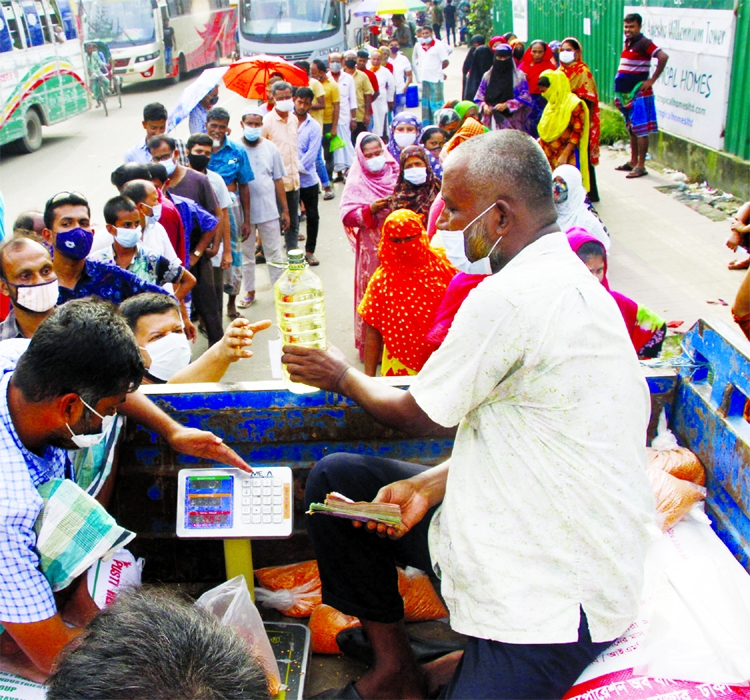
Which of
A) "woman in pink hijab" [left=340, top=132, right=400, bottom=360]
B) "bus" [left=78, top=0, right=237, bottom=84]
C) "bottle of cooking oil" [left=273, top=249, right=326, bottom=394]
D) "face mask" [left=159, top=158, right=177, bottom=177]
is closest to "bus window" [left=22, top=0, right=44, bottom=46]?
"bus" [left=78, top=0, right=237, bottom=84]

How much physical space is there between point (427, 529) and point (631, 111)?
8.91 metres

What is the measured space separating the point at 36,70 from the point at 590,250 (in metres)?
13.4

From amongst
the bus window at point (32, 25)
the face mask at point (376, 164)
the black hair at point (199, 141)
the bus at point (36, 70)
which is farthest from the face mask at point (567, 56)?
the bus window at point (32, 25)

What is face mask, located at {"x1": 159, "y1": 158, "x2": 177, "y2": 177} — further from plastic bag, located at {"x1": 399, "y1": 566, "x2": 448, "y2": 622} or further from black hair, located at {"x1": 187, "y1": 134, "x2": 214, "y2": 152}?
plastic bag, located at {"x1": 399, "y1": 566, "x2": 448, "y2": 622}

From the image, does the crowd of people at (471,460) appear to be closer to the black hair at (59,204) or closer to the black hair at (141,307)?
the black hair at (141,307)

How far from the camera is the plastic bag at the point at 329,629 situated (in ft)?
8.84

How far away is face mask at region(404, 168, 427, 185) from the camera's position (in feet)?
17.0

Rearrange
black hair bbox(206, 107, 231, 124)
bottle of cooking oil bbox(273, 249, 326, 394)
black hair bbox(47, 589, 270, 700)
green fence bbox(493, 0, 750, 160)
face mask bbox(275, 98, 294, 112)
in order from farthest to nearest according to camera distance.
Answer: green fence bbox(493, 0, 750, 160)
face mask bbox(275, 98, 294, 112)
black hair bbox(206, 107, 231, 124)
bottle of cooking oil bbox(273, 249, 326, 394)
black hair bbox(47, 589, 270, 700)

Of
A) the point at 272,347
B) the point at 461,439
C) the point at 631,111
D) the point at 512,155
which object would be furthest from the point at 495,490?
the point at 631,111

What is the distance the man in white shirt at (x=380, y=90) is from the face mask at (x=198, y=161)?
7.13m

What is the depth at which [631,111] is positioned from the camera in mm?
9797

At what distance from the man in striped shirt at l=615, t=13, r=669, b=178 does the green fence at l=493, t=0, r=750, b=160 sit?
64cm

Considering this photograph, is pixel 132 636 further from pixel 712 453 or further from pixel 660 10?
pixel 660 10

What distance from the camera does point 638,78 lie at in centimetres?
962
